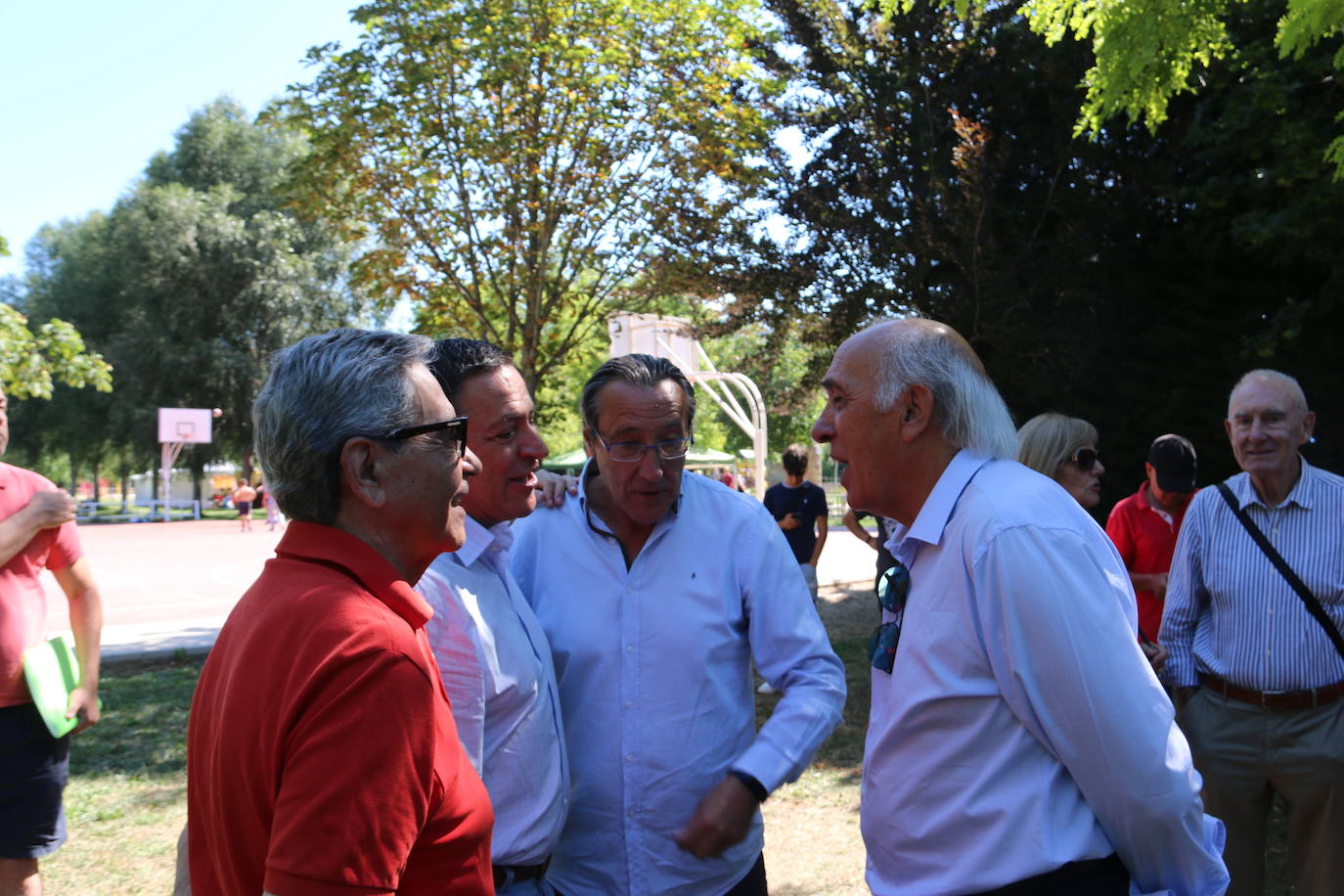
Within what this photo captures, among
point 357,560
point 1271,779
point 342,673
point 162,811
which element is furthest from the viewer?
point 162,811

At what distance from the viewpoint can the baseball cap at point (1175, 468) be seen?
4891 mm

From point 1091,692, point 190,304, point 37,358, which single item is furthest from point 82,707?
point 190,304

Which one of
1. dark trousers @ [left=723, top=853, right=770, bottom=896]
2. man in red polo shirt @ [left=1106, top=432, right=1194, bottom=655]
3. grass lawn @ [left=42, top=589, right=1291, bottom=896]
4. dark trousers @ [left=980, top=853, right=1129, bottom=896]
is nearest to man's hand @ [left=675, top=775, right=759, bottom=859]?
dark trousers @ [left=723, top=853, right=770, bottom=896]

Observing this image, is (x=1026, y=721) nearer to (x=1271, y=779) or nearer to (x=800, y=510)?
(x=1271, y=779)

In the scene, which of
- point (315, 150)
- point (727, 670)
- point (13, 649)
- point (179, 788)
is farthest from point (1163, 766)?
point (315, 150)

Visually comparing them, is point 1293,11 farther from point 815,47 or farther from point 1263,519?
point 815,47

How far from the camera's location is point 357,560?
1504 millimetres

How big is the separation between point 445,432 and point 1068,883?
132 cm

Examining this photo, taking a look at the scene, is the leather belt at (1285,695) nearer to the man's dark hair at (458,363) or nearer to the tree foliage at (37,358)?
the man's dark hair at (458,363)

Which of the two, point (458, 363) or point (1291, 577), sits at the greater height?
point (458, 363)

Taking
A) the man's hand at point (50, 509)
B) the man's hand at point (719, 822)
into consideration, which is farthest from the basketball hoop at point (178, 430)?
the man's hand at point (719, 822)

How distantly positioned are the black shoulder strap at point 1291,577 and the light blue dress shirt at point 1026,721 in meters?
2.21

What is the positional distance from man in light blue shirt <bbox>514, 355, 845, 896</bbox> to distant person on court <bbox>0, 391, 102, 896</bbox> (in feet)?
6.58

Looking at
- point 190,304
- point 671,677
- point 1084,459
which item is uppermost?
point 190,304
